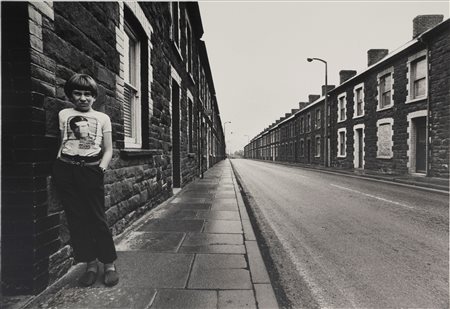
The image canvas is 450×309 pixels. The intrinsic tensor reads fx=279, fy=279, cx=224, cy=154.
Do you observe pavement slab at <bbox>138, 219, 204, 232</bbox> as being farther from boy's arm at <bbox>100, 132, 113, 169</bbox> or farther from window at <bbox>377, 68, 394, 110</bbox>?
window at <bbox>377, 68, 394, 110</bbox>

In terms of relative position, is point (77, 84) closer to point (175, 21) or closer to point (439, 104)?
point (175, 21)

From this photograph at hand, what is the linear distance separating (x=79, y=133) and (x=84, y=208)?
0.69 meters

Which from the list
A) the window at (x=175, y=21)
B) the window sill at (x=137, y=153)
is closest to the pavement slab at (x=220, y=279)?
the window sill at (x=137, y=153)

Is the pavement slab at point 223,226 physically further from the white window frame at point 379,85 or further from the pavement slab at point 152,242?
the white window frame at point 379,85

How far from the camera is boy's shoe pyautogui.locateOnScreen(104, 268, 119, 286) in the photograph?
8.61ft

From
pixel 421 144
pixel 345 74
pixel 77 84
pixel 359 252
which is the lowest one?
pixel 359 252

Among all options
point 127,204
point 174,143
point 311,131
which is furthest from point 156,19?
point 311,131

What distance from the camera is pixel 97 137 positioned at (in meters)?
2.62

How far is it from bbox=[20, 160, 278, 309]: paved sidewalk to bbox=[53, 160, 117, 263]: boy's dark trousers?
0.34 metres

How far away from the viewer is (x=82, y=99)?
2568 millimetres

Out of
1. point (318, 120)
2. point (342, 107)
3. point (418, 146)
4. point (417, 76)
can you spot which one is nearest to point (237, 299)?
point (418, 146)

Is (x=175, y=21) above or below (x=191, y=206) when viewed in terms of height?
above

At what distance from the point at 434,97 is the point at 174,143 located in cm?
1230

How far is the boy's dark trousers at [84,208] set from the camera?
A: 2.51 meters
